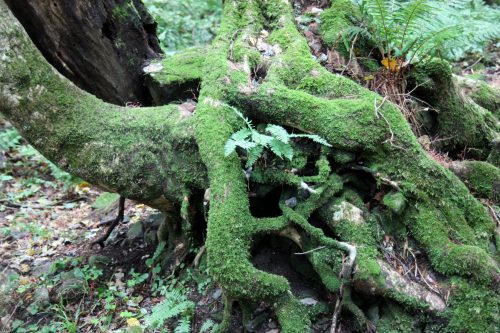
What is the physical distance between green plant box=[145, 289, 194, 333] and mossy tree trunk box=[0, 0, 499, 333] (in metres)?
0.46

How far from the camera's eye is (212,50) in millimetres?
4855

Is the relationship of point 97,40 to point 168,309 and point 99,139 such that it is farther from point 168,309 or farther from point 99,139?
point 168,309

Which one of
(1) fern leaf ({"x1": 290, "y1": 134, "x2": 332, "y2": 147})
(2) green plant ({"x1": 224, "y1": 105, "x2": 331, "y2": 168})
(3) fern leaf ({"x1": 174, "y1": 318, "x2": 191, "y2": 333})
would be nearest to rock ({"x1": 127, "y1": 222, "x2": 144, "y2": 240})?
(3) fern leaf ({"x1": 174, "y1": 318, "x2": 191, "y2": 333})

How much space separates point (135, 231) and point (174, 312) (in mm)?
2079

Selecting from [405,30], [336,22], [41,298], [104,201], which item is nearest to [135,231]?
[41,298]

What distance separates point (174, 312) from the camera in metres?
3.89

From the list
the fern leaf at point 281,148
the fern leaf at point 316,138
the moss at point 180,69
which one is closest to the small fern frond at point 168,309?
the fern leaf at point 281,148

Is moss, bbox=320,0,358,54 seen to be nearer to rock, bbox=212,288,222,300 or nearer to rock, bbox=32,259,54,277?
rock, bbox=212,288,222,300

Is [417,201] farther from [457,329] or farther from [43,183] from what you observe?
[43,183]

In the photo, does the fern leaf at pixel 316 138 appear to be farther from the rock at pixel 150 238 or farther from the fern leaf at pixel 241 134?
the rock at pixel 150 238

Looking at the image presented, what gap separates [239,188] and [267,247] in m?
0.69

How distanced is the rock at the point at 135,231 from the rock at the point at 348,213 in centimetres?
298

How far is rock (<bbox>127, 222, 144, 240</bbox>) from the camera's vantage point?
5691 mm

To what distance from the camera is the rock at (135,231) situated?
5691 mm
